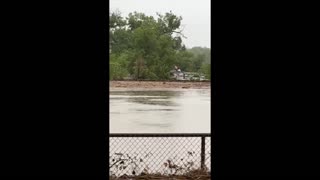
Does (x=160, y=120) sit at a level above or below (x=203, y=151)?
below

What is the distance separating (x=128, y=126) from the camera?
32.4ft

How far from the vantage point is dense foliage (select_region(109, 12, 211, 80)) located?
12554 millimetres

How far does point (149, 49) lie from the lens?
14.4 metres

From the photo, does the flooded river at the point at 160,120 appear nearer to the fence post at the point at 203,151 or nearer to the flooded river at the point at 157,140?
the flooded river at the point at 157,140

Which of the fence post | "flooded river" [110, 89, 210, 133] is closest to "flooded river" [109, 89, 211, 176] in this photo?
"flooded river" [110, 89, 210, 133]

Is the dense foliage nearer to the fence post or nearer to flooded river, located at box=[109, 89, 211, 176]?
flooded river, located at box=[109, 89, 211, 176]

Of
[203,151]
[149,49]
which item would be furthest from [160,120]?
[203,151]

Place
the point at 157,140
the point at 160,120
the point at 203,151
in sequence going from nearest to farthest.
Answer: the point at 203,151
the point at 157,140
the point at 160,120

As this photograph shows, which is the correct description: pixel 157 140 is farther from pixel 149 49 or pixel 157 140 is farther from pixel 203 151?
pixel 149 49

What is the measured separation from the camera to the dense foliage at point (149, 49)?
41.2 feet

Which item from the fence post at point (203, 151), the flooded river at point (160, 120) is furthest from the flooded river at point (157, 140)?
the fence post at point (203, 151)
